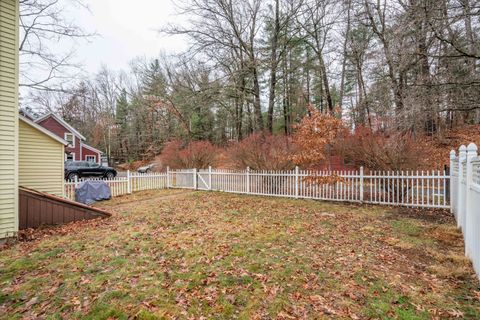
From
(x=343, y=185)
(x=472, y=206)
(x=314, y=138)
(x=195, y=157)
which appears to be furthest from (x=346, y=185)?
(x=195, y=157)

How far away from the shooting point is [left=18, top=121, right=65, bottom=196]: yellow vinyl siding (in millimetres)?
8059

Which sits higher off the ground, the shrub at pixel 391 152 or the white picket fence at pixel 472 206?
the shrub at pixel 391 152

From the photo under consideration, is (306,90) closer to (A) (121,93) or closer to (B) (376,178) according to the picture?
(B) (376,178)

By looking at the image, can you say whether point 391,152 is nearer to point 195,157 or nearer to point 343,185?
point 343,185

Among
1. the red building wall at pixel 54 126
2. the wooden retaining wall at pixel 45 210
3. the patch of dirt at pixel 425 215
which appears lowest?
the patch of dirt at pixel 425 215

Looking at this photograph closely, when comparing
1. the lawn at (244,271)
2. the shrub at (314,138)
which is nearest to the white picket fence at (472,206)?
the lawn at (244,271)

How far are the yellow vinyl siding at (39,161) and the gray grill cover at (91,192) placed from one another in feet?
2.45

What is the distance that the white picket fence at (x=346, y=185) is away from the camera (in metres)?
7.48

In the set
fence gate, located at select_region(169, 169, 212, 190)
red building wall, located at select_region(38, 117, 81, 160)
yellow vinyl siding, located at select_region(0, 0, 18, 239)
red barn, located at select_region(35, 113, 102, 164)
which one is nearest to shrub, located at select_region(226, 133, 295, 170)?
fence gate, located at select_region(169, 169, 212, 190)

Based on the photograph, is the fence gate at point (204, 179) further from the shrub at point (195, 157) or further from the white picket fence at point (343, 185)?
the shrub at point (195, 157)

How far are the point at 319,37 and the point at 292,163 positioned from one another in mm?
12715

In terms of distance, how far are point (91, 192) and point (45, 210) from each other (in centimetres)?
402

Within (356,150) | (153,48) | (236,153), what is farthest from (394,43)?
(153,48)

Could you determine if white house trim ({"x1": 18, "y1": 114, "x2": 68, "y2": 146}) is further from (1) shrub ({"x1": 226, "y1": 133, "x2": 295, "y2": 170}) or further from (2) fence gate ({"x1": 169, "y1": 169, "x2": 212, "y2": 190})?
(1) shrub ({"x1": 226, "y1": 133, "x2": 295, "y2": 170})
